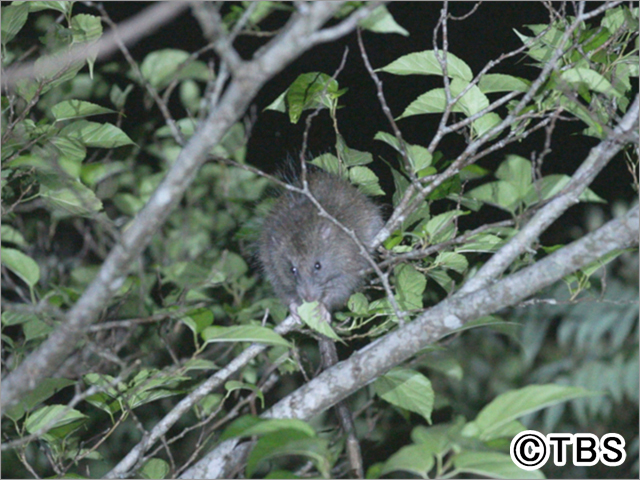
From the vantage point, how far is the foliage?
2.38m

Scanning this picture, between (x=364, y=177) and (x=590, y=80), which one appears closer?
(x=590, y=80)

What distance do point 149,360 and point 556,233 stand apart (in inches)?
119

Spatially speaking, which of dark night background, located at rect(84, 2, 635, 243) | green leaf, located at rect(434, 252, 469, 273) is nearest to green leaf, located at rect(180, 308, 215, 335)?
green leaf, located at rect(434, 252, 469, 273)

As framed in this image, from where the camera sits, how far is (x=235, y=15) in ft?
9.91

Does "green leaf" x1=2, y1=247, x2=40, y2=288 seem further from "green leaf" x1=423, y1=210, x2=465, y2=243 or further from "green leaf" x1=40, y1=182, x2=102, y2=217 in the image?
"green leaf" x1=423, y1=210, x2=465, y2=243

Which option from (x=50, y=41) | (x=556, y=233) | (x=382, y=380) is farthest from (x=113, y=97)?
(x=556, y=233)

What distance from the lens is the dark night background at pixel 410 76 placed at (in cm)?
482

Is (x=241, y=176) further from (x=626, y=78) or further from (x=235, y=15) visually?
(x=626, y=78)

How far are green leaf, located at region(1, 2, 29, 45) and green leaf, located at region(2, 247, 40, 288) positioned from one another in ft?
2.77

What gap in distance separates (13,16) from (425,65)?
1.54 m

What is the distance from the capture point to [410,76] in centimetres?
480

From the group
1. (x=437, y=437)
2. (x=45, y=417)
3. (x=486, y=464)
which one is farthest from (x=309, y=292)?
Answer: (x=486, y=464)

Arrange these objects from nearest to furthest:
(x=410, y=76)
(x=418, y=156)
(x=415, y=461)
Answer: (x=415, y=461), (x=418, y=156), (x=410, y=76)

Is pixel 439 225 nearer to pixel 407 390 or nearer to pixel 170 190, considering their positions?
pixel 407 390
